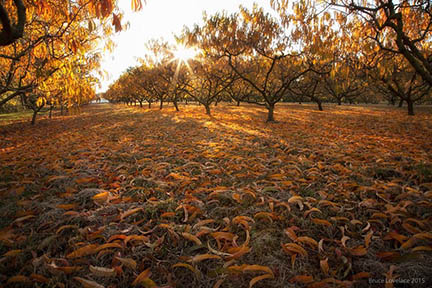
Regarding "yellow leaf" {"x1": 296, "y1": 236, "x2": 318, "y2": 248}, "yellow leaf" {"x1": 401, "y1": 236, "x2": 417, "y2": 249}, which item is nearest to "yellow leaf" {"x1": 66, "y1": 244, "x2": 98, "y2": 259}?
"yellow leaf" {"x1": 296, "y1": 236, "x2": 318, "y2": 248}

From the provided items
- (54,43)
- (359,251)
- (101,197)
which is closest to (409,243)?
(359,251)

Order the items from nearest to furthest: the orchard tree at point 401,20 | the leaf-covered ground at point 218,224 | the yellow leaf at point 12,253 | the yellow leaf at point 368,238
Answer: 1. the leaf-covered ground at point 218,224
2. the yellow leaf at point 12,253
3. the yellow leaf at point 368,238
4. the orchard tree at point 401,20

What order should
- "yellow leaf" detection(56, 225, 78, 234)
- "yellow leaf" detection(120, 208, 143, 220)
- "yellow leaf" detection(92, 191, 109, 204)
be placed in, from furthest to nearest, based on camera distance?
1. "yellow leaf" detection(92, 191, 109, 204)
2. "yellow leaf" detection(120, 208, 143, 220)
3. "yellow leaf" detection(56, 225, 78, 234)

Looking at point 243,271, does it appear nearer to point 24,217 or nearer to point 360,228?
point 360,228

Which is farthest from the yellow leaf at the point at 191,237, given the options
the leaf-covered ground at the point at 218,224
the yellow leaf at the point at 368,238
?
the yellow leaf at the point at 368,238

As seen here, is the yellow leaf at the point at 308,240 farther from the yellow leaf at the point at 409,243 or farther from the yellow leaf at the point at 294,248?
the yellow leaf at the point at 409,243

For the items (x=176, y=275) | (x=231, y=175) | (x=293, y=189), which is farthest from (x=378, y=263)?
(x=231, y=175)

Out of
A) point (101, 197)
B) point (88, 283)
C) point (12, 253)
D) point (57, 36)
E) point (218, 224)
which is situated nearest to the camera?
point (88, 283)

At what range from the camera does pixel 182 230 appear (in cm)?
172

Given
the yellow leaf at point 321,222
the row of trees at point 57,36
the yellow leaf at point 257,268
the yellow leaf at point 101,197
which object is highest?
the row of trees at point 57,36

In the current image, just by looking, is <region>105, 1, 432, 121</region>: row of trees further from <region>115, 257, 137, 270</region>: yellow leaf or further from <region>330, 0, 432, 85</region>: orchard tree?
<region>115, 257, 137, 270</region>: yellow leaf

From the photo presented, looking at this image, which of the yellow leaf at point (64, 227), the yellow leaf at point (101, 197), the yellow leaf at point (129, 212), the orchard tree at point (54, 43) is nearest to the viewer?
the yellow leaf at point (64, 227)

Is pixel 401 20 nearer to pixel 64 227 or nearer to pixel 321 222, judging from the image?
pixel 321 222

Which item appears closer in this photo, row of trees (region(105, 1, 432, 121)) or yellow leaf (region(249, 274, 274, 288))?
Answer: yellow leaf (region(249, 274, 274, 288))
